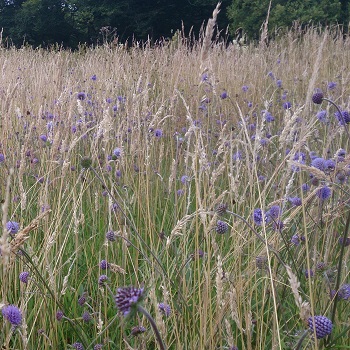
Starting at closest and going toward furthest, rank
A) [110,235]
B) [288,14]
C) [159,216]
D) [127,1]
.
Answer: [110,235] < [159,216] < [288,14] < [127,1]

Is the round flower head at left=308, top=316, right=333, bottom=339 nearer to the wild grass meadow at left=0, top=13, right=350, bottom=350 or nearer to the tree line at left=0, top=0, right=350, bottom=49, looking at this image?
the wild grass meadow at left=0, top=13, right=350, bottom=350

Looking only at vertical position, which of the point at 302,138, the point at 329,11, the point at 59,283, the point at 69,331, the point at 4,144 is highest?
the point at 329,11

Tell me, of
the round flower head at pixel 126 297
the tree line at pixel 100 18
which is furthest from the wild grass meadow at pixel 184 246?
the tree line at pixel 100 18

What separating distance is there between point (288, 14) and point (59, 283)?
46.5 ft

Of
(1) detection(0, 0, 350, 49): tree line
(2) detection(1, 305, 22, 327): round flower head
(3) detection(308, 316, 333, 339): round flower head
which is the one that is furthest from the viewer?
(1) detection(0, 0, 350, 49): tree line

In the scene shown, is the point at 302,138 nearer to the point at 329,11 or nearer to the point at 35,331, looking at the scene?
the point at 35,331

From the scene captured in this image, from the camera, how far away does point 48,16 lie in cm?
2314

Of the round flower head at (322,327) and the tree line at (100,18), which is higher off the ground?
the tree line at (100,18)

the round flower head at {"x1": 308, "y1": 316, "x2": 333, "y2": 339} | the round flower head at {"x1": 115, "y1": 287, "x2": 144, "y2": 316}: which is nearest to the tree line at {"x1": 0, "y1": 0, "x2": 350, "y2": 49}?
the round flower head at {"x1": 308, "y1": 316, "x2": 333, "y2": 339}

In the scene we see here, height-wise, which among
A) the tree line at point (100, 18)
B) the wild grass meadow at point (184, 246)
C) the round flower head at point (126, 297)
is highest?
the tree line at point (100, 18)

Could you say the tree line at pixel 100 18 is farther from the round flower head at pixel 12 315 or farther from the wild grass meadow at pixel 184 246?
the round flower head at pixel 12 315

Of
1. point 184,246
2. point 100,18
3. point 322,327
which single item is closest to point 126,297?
point 322,327

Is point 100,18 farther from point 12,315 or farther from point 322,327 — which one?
point 322,327

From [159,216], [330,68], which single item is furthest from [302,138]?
[330,68]
